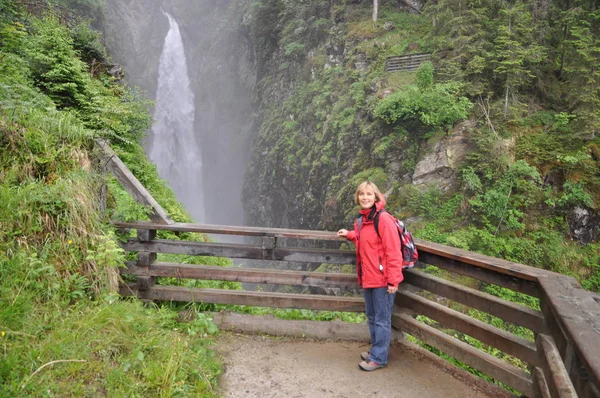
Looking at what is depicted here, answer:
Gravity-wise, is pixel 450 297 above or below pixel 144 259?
below

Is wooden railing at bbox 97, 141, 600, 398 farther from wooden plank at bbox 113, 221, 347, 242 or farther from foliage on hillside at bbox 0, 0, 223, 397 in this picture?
foliage on hillside at bbox 0, 0, 223, 397

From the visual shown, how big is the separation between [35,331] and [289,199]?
63.4 feet

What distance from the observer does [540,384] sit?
258 centimetres

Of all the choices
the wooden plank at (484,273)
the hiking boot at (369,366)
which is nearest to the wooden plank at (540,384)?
the wooden plank at (484,273)

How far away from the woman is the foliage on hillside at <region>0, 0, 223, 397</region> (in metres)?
1.64

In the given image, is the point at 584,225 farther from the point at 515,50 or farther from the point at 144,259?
the point at 144,259

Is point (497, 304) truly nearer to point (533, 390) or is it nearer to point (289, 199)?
point (533, 390)

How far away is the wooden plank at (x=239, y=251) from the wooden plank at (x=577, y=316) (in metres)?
2.18

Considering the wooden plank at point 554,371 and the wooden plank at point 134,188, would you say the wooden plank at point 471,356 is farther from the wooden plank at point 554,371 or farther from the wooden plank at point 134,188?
the wooden plank at point 134,188

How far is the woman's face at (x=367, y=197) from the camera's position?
3.72 metres

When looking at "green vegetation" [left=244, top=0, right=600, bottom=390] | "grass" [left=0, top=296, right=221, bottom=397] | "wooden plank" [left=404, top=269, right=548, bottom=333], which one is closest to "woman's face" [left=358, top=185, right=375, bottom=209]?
"wooden plank" [left=404, top=269, right=548, bottom=333]

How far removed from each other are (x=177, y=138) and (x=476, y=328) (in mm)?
37981

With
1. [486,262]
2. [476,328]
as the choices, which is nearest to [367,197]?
[486,262]

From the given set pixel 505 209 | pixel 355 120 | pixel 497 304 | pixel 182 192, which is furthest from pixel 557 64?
pixel 182 192
